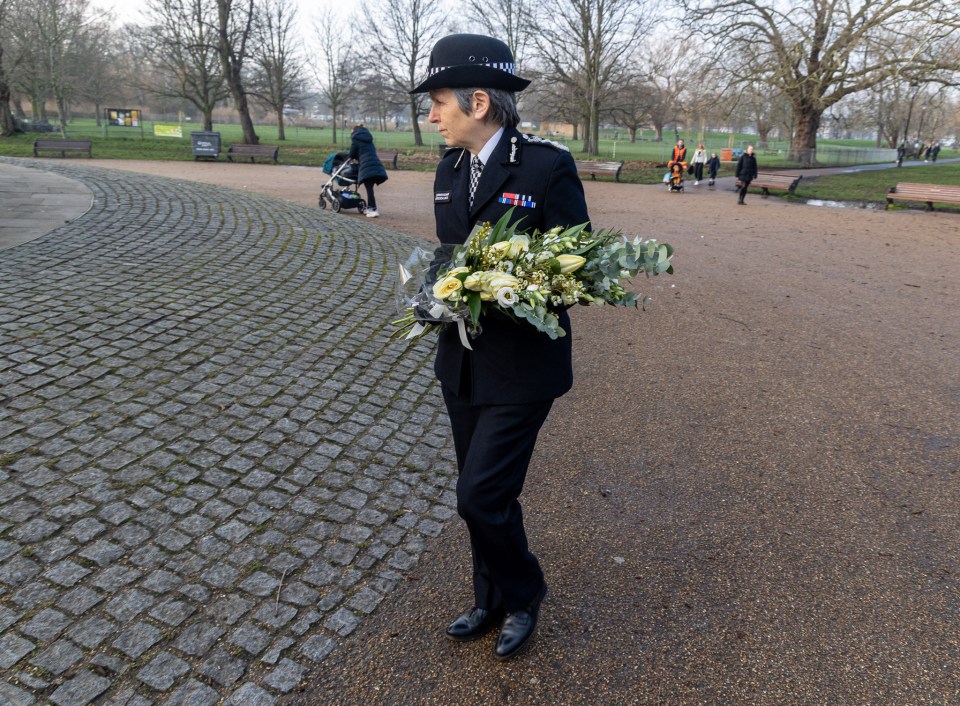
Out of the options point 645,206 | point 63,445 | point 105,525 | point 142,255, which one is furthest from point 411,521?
point 645,206

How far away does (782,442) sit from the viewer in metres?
4.79

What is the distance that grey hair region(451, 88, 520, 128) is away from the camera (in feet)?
8.00

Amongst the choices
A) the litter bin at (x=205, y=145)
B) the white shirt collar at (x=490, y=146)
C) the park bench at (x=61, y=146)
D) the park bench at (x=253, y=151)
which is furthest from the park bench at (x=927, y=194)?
the park bench at (x=61, y=146)

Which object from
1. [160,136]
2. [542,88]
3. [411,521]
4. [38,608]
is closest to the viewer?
[38,608]

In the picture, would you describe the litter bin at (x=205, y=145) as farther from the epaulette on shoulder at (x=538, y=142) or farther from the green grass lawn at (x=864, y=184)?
the epaulette on shoulder at (x=538, y=142)

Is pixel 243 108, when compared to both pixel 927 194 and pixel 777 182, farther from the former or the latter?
pixel 927 194

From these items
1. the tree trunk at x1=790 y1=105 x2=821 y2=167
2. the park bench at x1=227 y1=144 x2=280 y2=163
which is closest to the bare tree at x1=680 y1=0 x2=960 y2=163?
the tree trunk at x1=790 y1=105 x2=821 y2=167

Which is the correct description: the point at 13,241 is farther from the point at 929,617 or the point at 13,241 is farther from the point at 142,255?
the point at 929,617

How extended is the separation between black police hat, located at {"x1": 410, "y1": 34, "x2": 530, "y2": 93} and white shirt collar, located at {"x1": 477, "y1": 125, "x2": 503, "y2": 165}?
0.15 metres

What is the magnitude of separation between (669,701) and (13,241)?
7.78m

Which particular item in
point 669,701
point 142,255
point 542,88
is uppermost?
point 542,88

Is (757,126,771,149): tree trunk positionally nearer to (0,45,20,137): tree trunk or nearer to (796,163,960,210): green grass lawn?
(796,163,960,210): green grass lawn

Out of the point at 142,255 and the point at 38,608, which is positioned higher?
the point at 142,255

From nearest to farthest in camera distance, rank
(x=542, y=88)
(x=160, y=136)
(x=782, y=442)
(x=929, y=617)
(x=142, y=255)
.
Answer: (x=929, y=617) → (x=782, y=442) → (x=142, y=255) → (x=160, y=136) → (x=542, y=88)
